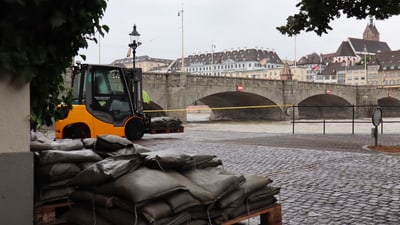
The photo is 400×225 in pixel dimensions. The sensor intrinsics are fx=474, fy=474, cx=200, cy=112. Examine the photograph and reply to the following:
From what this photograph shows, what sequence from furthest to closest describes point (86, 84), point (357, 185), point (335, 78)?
point (335, 78)
point (86, 84)
point (357, 185)

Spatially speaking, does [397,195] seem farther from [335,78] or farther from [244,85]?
[335,78]

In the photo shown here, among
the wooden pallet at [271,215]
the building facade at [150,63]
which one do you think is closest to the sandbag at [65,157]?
the wooden pallet at [271,215]

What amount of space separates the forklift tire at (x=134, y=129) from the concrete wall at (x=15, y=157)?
40.0 feet

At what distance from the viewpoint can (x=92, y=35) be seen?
344cm

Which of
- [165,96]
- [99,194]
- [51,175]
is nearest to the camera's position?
[99,194]

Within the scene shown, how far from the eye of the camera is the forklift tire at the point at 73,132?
14086 millimetres

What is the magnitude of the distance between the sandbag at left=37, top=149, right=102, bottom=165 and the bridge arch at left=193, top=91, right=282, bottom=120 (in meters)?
44.6

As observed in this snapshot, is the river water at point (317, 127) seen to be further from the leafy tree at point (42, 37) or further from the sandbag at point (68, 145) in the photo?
the leafy tree at point (42, 37)

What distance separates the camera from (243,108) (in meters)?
51.1

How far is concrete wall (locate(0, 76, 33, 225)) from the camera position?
3039 mm

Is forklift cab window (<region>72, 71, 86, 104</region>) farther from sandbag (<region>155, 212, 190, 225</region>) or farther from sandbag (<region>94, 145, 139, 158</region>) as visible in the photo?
sandbag (<region>155, 212, 190, 225</region>)

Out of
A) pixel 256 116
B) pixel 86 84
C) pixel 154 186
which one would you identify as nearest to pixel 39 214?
pixel 154 186

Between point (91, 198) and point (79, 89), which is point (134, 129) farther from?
point (91, 198)

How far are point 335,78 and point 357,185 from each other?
132 metres
